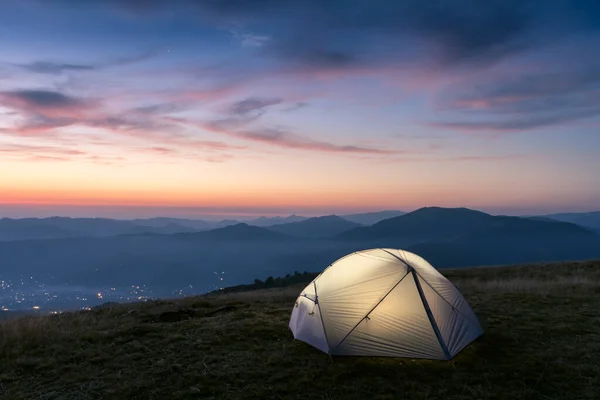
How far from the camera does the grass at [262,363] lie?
8359mm

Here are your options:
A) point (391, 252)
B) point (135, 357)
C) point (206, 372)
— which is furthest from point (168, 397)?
point (391, 252)

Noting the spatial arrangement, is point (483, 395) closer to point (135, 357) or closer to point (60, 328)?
point (135, 357)

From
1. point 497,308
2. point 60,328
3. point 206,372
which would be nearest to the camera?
point 206,372

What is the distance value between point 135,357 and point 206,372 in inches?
99.5

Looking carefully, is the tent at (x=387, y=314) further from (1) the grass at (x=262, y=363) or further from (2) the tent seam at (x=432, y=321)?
(1) the grass at (x=262, y=363)

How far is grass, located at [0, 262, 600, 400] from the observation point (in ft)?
27.4

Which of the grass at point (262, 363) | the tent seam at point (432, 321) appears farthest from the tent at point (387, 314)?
the grass at point (262, 363)

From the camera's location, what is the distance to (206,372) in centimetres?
925

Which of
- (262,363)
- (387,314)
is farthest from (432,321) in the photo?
(262,363)

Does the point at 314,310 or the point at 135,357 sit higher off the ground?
the point at 314,310

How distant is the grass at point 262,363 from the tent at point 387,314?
361 mm

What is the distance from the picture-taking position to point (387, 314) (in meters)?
10.3

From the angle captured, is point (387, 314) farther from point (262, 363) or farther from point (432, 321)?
point (262, 363)

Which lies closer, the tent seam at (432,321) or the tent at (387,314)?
the tent seam at (432,321)
